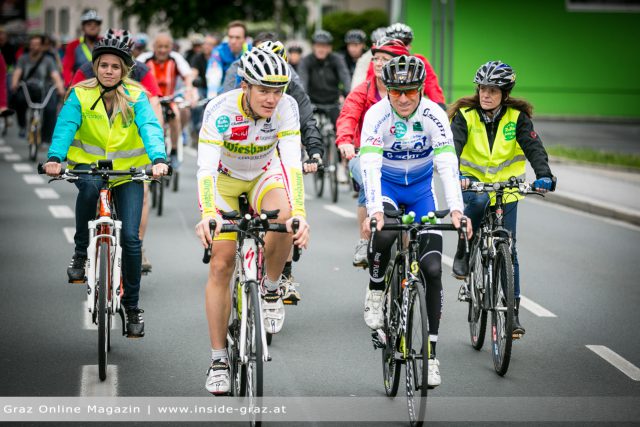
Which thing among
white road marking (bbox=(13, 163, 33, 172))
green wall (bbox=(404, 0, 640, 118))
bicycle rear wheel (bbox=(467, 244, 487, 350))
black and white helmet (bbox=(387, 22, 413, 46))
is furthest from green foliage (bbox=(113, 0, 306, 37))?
bicycle rear wheel (bbox=(467, 244, 487, 350))

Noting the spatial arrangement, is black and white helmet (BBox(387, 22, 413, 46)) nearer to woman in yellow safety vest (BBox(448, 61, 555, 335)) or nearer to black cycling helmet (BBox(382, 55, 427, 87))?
woman in yellow safety vest (BBox(448, 61, 555, 335))

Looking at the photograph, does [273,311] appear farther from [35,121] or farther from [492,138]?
[35,121]

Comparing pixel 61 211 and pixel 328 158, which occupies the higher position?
pixel 328 158

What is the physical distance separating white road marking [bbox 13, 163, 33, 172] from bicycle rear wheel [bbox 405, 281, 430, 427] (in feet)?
46.1

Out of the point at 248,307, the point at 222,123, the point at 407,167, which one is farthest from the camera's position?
the point at 407,167

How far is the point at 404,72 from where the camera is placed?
6.70 metres

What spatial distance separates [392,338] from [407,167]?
3.66ft

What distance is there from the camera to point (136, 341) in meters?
8.05

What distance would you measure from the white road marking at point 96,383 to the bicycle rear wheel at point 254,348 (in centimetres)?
113

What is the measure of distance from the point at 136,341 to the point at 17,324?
1.02 m

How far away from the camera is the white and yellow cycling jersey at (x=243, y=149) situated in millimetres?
6305

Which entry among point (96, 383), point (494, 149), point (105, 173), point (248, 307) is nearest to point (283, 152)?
point (248, 307)

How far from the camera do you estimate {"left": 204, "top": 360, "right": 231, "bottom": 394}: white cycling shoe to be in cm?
628

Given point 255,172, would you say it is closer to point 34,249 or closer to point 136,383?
point 136,383
